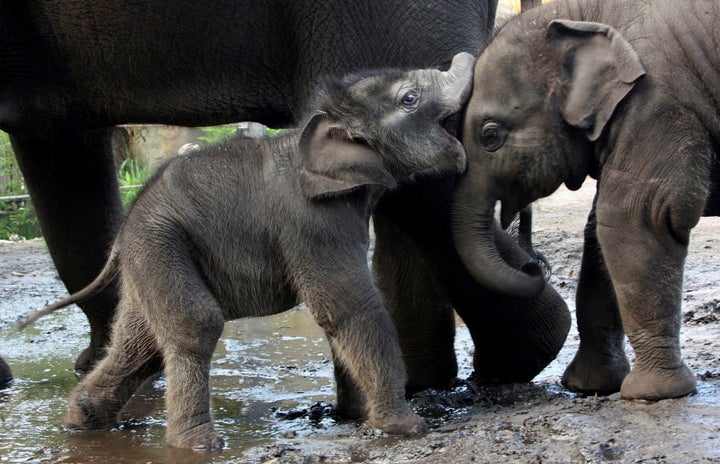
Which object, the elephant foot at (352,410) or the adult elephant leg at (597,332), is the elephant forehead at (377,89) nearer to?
the adult elephant leg at (597,332)

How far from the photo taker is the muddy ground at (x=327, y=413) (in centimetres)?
394

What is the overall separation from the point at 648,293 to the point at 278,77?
5.24 feet

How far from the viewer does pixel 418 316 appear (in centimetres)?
518

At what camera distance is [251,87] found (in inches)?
191

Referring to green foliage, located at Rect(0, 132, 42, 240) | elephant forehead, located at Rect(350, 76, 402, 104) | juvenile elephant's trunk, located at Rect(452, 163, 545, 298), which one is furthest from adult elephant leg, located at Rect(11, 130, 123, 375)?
green foliage, located at Rect(0, 132, 42, 240)

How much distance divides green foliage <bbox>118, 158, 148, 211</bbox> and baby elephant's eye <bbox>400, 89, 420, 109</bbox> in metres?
6.45

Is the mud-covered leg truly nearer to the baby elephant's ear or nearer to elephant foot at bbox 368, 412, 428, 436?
elephant foot at bbox 368, 412, 428, 436

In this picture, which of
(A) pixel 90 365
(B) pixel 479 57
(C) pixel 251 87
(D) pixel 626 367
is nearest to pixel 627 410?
(D) pixel 626 367

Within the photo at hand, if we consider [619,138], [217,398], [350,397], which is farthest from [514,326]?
[217,398]

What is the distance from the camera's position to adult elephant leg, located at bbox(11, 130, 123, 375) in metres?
5.57

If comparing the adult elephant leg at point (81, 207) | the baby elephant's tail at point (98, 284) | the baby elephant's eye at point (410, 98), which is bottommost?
the baby elephant's tail at point (98, 284)

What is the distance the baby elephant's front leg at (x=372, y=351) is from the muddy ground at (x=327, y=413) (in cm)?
7

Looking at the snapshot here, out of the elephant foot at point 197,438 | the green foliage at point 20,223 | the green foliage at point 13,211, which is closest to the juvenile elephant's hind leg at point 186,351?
the elephant foot at point 197,438

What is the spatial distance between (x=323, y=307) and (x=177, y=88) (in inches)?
45.9
